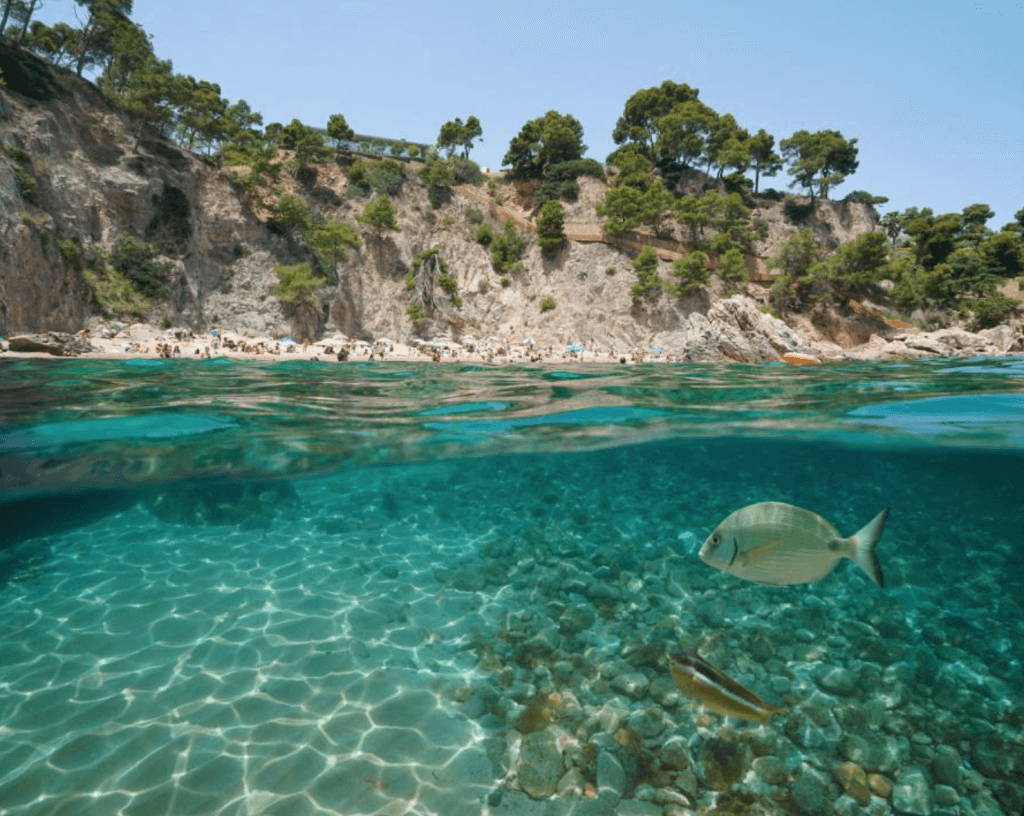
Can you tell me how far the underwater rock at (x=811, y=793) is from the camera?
13.6 feet

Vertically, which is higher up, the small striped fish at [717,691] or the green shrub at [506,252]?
the green shrub at [506,252]

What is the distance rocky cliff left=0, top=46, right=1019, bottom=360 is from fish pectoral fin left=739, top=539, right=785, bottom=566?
25.7m

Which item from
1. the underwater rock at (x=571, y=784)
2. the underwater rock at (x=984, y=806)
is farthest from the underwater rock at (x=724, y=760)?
the underwater rock at (x=984, y=806)

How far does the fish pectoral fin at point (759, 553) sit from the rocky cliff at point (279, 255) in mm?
25704

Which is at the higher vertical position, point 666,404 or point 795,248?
point 795,248

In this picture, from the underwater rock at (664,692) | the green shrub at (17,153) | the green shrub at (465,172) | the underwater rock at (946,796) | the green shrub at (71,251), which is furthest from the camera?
the green shrub at (465,172)

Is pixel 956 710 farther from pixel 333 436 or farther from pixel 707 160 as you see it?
pixel 707 160

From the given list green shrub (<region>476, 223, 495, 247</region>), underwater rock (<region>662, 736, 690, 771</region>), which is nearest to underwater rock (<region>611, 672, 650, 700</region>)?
underwater rock (<region>662, 736, 690, 771</region>)

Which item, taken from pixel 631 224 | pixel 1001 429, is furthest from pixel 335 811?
pixel 631 224

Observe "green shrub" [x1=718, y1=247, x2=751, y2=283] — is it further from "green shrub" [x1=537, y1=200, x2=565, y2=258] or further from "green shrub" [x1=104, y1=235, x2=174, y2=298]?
"green shrub" [x1=104, y1=235, x2=174, y2=298]

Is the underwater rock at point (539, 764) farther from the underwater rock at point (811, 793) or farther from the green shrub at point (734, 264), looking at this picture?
the green shrub at point (734, 264)

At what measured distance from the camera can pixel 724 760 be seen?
456cm

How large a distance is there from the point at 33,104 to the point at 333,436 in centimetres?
3936

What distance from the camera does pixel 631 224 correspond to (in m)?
50.1
